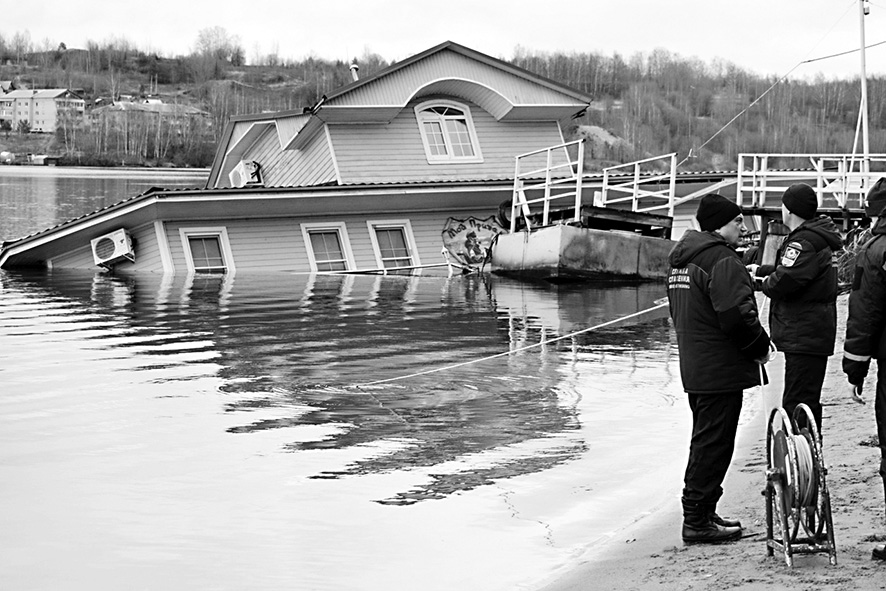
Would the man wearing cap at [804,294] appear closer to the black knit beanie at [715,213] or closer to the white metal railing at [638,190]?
the black knit beanie at [715,213]

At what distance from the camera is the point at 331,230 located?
27984 mm

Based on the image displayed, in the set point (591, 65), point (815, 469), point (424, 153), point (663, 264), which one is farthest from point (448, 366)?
point (591, 65)

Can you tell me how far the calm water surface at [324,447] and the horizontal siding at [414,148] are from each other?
1077 centimetres

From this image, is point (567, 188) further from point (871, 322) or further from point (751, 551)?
point (751, 551)

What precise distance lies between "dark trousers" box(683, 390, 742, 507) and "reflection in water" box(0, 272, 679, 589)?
1128mm

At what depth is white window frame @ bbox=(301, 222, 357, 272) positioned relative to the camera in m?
27.7

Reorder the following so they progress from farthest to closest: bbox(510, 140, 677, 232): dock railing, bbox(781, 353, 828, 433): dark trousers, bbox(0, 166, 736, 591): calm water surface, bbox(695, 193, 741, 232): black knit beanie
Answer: bbox(510, 140, 677, 232): dock railing → bbox(781, 353, 828, 433): dark trousers → bbox(0, 166, 736, 591): calm water surface → bbox(695, 193, 741, 232): black knit beanie

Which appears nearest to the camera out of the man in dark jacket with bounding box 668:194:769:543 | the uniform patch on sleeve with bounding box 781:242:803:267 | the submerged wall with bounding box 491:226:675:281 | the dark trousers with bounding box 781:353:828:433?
the man in dark jacket with bounding box 668:194:769:543

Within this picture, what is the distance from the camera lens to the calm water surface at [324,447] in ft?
22.5

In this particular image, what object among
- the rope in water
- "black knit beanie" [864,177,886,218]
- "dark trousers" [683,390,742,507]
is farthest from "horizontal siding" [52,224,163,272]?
"black knit beanie" [864,177,886,218]

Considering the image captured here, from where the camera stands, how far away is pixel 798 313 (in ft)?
23.5

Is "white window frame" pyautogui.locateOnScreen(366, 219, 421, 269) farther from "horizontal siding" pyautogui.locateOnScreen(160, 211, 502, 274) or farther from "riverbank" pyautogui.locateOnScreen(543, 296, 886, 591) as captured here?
"riverbank" pyautogui.locateOnScreen(543, 296, 886, 591)

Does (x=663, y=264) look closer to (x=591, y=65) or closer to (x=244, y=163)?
(x=244, y=163)

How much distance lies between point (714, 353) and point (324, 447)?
4018 mm
